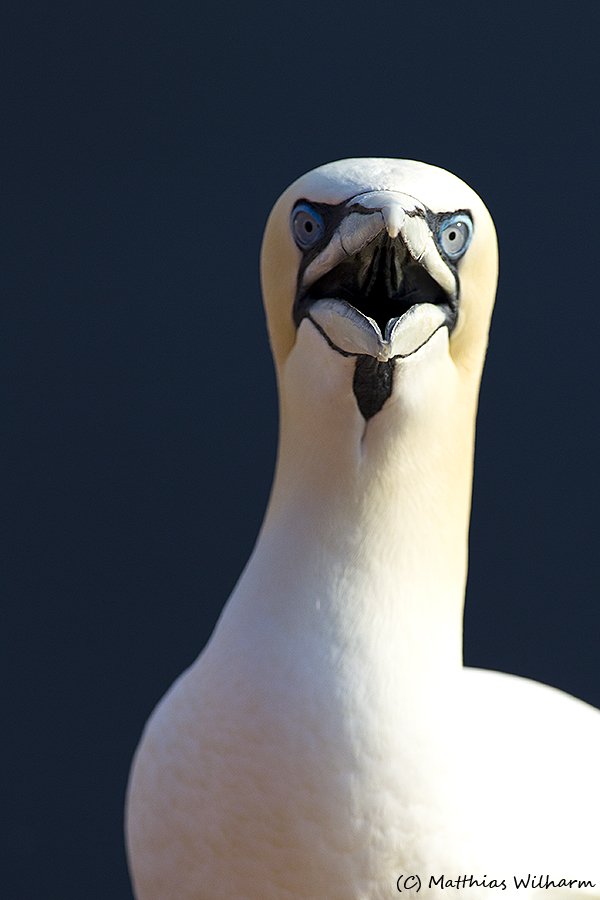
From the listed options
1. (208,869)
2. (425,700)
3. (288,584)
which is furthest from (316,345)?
(208,869)

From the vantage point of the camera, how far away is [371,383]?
1705 mm

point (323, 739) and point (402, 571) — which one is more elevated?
point (402, 571)

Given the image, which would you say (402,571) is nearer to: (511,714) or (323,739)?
(323,739)

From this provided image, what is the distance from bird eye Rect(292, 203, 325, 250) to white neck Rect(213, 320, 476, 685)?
135 mm

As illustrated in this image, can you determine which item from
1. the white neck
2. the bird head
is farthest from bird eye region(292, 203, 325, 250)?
the white neck

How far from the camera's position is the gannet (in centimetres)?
171

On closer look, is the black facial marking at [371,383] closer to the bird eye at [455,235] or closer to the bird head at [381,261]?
the bird head at [381,261]

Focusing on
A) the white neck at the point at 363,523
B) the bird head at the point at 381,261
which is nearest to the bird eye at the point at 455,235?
the bird head at the point at 381,261

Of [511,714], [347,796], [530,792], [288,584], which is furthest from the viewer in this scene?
[511,714]

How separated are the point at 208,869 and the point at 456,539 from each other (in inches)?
27.4

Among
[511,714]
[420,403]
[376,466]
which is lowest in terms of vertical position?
[511,714]

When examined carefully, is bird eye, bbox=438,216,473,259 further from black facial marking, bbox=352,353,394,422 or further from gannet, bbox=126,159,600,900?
black facial marking, bbox=352,353,394,422

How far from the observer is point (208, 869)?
182 cm

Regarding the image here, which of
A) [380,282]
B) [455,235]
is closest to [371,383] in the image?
[380,282]
